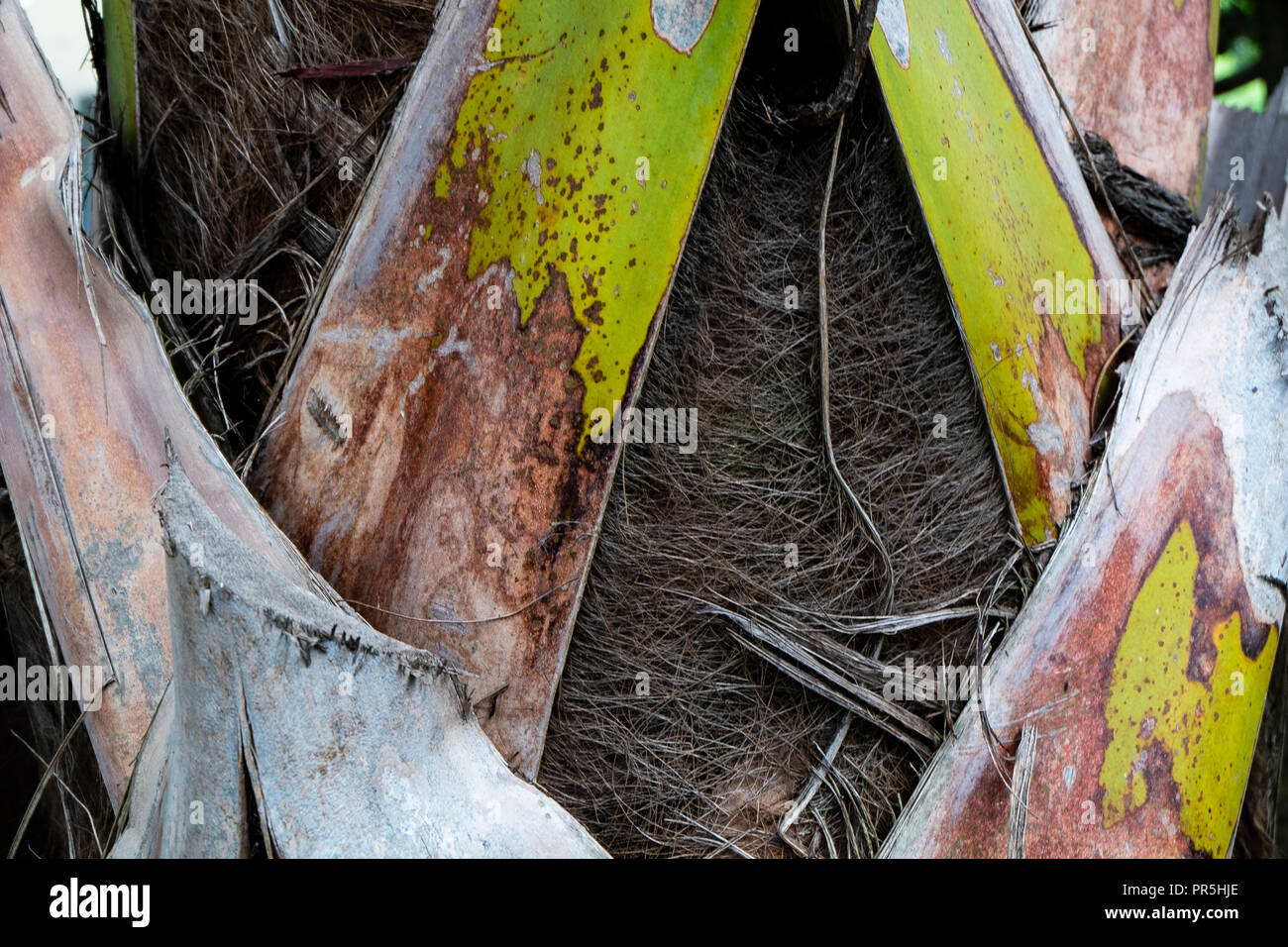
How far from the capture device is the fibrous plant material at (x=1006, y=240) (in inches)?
41.4

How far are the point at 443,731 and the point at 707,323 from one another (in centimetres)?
46

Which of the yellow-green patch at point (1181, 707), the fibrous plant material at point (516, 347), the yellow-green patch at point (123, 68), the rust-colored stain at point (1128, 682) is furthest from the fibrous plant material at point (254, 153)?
the yellow-green patch at point (1181, 707)

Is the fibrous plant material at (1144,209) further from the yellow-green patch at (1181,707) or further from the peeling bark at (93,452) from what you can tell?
the peeling bark at (93,452)

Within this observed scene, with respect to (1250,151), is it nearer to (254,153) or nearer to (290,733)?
(254,153)

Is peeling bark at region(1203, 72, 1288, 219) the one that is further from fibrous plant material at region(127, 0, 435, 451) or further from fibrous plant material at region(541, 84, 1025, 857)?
fibrous plant material at region(127, 0, 435, 451)

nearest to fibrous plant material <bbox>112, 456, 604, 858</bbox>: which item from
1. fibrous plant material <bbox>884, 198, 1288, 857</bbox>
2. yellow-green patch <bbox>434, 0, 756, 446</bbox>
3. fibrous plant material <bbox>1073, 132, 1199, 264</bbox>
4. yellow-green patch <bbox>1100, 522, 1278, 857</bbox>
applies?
yellow-green patch <bbox>434, 0, 756, 446</bbox>

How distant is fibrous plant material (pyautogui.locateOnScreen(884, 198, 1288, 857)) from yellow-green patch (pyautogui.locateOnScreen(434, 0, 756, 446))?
493mm

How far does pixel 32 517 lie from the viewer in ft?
3.26

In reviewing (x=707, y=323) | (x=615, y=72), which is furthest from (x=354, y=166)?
(x=707, y=323)

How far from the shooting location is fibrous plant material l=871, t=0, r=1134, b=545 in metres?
1.05

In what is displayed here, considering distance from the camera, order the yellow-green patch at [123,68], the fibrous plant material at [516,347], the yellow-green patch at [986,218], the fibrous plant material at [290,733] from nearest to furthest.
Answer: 1. the fibrous plant material at [290,733]
2. the fibrous plant material at [516,347]
3. the yellow-green patch at [986,218]
4. the yellow-green patch at [123,68]

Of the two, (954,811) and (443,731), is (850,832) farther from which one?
(443,731)

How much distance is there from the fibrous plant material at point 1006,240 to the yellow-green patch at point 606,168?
0.66 ft

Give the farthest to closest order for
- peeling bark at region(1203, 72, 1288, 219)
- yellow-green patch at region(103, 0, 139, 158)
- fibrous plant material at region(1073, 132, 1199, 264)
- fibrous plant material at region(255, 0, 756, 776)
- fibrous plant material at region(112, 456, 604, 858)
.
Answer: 1. peeling bark at region(1203, 72, 1288, 219)
2. fibrous plant material at region(1073, 132, 1199, 264)
3. yellow-green patch at region(103, 0, 139, 158)
4. fibrous plant material at region(255, 0, 756, 776)
5. fibrous plant material at region(112, 456, 604, 858)
